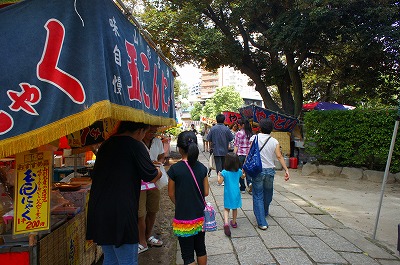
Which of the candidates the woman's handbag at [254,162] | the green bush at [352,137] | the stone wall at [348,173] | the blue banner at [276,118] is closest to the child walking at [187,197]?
the woman's handbag at [254,162]

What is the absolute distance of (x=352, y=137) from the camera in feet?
31.7

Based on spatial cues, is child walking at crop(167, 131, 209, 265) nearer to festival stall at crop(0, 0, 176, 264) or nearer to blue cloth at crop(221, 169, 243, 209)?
festival stall at crop(0, 0, 176, 264)

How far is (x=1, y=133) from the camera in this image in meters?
1.69

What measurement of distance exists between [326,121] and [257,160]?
663cm

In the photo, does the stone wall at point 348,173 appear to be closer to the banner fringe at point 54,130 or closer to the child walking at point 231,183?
the child walking at point 231,183

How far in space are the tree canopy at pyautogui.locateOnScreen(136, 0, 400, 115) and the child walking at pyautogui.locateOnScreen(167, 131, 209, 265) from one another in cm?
877

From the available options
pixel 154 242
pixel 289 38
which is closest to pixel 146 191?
pixel 154 242

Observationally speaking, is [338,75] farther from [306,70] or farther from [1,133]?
[1,133]

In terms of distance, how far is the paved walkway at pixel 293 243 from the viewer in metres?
3.81

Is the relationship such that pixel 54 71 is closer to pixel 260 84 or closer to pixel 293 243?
pixel 293 243

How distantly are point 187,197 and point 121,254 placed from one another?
2.82 feet

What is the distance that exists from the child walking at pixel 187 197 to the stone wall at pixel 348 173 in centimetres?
812

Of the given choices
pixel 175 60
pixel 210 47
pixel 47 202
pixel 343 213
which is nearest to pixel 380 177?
pixel 343 213

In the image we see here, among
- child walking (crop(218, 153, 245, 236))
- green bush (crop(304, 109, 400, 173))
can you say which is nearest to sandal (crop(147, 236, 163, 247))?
child walking (crop(218, 153, 245, 236))
